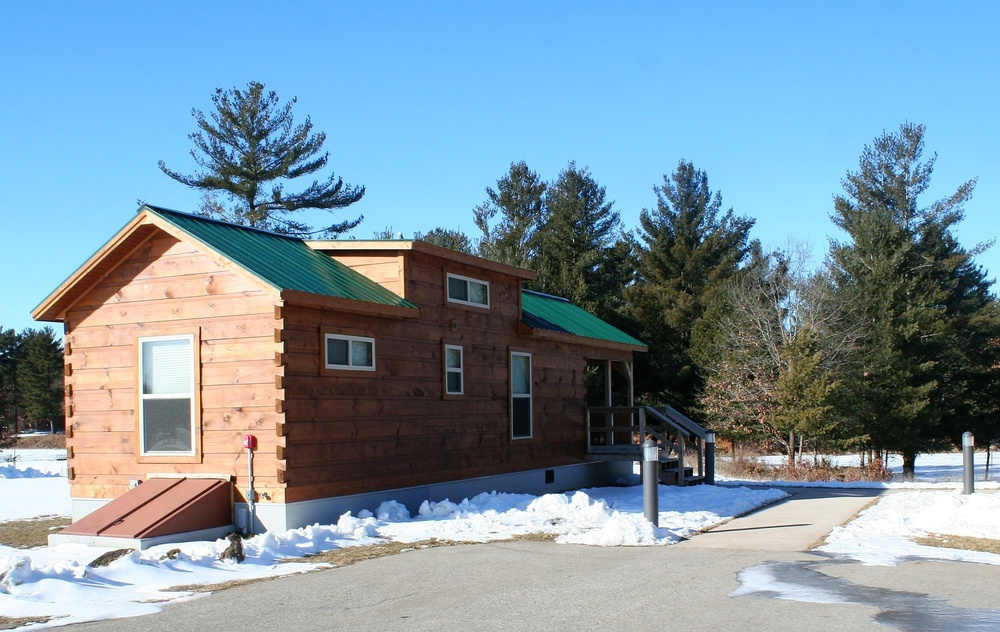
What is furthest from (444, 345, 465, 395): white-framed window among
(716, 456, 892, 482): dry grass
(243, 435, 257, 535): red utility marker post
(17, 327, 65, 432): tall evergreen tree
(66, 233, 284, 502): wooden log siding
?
(17, 327, 65, 432): tall evergreen tree

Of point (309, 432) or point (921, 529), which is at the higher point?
point (309, 432)

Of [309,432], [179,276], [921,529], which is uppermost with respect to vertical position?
[179,276]

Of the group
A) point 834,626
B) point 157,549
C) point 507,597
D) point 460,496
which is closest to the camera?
point 834,626

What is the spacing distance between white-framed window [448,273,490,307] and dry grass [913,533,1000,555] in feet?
26.4

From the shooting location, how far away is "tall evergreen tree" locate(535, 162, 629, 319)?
41219 mm

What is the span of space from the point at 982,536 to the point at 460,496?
7.81 metres

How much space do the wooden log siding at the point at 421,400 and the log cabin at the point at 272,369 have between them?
0.11 feet

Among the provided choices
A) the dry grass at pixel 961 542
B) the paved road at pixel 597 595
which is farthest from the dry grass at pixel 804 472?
the paved road at pixel 597 595

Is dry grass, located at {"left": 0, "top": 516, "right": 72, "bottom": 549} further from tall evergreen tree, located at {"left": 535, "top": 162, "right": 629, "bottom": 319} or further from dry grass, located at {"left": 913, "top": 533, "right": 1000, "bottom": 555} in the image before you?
tall evergreen tree, located at {"left": 535, "top": 162, "right": 629, "bottom": 319}

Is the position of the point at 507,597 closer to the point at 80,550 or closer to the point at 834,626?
the point at 834,626

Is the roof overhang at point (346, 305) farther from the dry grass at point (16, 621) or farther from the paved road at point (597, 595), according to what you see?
the dry grass at point (16, 621)

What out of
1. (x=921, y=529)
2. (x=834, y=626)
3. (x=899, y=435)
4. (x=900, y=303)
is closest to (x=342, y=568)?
(x=834, y=626)

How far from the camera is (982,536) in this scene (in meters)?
11.6

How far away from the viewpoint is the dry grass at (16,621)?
725 cm
